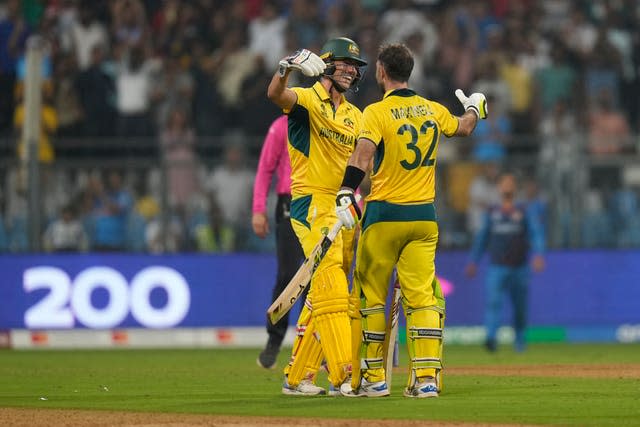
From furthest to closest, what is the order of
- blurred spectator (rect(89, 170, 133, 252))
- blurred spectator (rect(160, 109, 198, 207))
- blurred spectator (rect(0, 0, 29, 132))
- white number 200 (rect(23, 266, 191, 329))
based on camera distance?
blurred spectator (rect(0, 0, 29, 132))
white number 200 (rect(23, 266, 191, 329))
blurred spectator (rect(89, 170, 133, 252))
blurred spectator (rect(160, 109, 198, 207))

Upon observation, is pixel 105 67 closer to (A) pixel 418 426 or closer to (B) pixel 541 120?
(B) pixel 541 120

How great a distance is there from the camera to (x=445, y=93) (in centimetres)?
2230

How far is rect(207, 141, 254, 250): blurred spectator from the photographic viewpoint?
2008 cm

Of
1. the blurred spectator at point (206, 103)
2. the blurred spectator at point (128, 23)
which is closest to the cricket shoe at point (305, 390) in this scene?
the blurred spectator at point (206, 103)

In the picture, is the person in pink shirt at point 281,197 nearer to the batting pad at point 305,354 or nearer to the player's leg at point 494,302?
the batting pad at point 305,354

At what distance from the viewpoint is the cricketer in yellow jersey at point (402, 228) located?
34.6 ft

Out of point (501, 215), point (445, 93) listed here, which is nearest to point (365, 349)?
point (501, 215)

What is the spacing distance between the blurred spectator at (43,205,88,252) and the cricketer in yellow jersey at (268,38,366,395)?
10.0 metres

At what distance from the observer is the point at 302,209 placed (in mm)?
11078

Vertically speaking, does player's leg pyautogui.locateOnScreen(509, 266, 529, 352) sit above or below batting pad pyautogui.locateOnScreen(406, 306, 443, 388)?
below

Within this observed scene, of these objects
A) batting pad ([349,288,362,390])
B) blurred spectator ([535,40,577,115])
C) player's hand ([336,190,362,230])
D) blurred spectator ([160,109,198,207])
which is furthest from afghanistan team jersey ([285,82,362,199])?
blurred spectator ([535,40,577,115])

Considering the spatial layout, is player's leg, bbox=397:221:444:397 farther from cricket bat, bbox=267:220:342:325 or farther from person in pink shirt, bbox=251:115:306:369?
person in pink shirt, bbox=251:115:306:369

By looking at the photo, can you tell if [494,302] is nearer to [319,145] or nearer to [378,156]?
[319,145]

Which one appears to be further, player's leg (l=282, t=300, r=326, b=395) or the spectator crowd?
the spectator crowd
